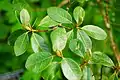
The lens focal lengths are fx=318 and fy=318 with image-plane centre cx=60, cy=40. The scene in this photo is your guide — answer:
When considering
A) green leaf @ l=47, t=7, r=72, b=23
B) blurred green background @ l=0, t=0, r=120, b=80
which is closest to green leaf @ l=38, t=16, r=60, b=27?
green leaf @ l=47, t=7, r=72, b=23

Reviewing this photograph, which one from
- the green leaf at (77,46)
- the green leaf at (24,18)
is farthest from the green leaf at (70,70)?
the green leaf at (24,18)

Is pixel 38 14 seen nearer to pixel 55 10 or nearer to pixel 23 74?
pixel 23 74

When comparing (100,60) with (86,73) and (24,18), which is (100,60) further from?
(24,18)

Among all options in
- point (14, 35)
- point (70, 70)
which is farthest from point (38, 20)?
point (70, 70)

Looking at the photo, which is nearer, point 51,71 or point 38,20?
point 51,71

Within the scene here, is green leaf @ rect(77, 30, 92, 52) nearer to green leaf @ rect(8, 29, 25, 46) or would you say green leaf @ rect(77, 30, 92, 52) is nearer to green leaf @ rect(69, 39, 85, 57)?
green leaf @ rect(69, 39, 85, 57)

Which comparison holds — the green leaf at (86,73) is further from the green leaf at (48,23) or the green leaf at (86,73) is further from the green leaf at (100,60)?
the green leaf at (48,23)

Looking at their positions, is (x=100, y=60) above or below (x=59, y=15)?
below
